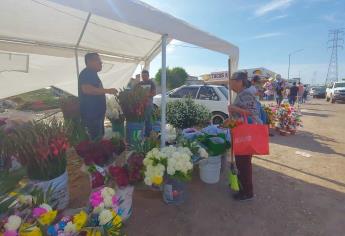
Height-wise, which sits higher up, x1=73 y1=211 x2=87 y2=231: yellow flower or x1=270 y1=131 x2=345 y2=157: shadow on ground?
x1=73 y1=211 x2=87 y2=231: yellow flower

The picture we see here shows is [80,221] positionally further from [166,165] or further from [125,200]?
[166,165]

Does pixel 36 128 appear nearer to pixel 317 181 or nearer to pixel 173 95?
pixel 317 181

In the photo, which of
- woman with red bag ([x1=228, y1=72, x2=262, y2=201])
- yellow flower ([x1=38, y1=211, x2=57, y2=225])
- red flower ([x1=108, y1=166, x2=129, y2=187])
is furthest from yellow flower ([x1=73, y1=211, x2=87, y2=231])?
woman with red bag ([x1=228, y1=72, x2=262, y2=201])

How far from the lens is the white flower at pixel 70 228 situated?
131 centimetres

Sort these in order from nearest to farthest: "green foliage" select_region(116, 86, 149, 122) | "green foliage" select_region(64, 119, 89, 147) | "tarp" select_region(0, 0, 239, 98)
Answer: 1. "tarp" select_region(0, 0, 239, 98)
2. "green foliage" select_region(64, 119, 89, 147)
3. "green foliage" select_region(116, 86, 149, 122)

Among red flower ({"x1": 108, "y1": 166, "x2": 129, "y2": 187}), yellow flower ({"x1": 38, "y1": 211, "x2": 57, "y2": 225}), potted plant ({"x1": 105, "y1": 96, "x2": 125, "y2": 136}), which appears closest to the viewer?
yellow flower ({"x1": 38, "y1": 211, "x2": 57, "y2": 225})

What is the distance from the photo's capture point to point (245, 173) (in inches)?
118

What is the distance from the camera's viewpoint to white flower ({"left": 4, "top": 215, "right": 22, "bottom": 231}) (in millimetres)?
1241

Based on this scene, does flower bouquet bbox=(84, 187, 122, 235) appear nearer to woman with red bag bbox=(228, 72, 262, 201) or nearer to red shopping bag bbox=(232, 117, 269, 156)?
red shopping bag bbox=(232, 117, 269, 156)

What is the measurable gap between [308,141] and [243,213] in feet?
14.6

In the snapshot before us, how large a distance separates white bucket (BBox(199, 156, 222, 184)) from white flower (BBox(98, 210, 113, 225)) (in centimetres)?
208

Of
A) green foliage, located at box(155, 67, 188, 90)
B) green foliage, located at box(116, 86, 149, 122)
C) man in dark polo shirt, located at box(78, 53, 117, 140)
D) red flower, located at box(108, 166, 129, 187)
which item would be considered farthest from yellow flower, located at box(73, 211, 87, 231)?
green foliage, located at box(155, 67, 188, 90)

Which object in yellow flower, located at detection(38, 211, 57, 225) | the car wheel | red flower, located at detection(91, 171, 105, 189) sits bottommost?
red flower, located at detection(91, 171, 105, 189)

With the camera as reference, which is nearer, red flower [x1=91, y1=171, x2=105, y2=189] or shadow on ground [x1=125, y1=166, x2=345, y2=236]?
red flower [x1=91, y1=171, x2=105, y2=189]
